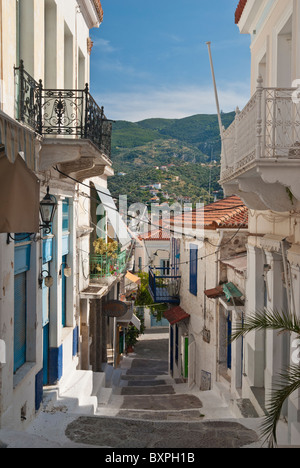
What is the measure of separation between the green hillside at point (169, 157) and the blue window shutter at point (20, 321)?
70.7ft

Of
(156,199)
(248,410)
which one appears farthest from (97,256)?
(156,199)

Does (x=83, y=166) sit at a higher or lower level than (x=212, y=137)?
lower

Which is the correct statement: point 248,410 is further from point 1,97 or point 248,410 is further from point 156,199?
point 156,199

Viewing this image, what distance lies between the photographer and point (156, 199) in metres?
42.8

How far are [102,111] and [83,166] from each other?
122 centimetres

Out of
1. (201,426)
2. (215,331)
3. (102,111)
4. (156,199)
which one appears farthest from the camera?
(156,199)

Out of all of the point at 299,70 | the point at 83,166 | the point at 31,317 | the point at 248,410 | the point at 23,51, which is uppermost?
the point at 23,51

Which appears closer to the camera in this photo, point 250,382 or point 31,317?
point 31,317

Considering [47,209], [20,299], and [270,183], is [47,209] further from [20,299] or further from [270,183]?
[270,183]

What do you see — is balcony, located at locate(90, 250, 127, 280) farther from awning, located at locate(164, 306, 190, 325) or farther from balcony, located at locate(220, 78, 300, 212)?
balcony, located at locate(220, 78, 300, 212)

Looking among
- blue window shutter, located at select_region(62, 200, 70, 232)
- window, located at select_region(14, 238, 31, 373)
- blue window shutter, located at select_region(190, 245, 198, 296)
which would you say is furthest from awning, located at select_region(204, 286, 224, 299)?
window, located at select_region(14, 238, 31, 373)

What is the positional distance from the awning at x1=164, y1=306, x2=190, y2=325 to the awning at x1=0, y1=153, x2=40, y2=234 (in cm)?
1200

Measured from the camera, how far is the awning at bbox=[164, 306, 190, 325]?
16188 millimetres

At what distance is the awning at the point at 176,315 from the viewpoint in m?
16.2
